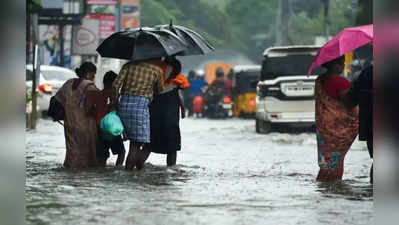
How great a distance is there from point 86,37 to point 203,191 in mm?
26520

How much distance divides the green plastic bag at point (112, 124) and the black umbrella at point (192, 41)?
1210 mm

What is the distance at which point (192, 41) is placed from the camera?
13.4m

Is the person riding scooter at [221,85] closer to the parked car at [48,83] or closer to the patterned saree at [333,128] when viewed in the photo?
the parked car at [48,83]

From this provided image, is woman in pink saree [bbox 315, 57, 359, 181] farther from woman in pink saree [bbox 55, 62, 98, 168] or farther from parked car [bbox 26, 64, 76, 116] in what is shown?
parked car [bbox 26, 64, 76, 116]

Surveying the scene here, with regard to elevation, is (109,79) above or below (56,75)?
above

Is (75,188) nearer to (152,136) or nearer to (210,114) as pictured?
(152,136)

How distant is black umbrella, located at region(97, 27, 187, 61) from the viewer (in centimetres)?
1283

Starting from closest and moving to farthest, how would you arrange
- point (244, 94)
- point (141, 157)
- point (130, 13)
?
point (141, 157)
point (244, 94)
point (130, 13)

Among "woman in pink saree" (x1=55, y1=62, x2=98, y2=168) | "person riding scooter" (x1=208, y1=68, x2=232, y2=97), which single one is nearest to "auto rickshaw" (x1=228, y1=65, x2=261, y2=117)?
"person riding scooter" (x1=208, y1=68, x2=232, y2=97)

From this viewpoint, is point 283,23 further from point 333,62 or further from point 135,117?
point 333,62

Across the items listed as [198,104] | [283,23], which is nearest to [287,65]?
[198,104]

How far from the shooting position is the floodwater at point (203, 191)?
8.80m

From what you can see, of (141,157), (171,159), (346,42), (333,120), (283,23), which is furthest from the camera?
(283,23)

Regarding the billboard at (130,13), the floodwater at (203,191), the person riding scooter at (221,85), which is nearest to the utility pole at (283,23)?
the billboard at (130,13)
